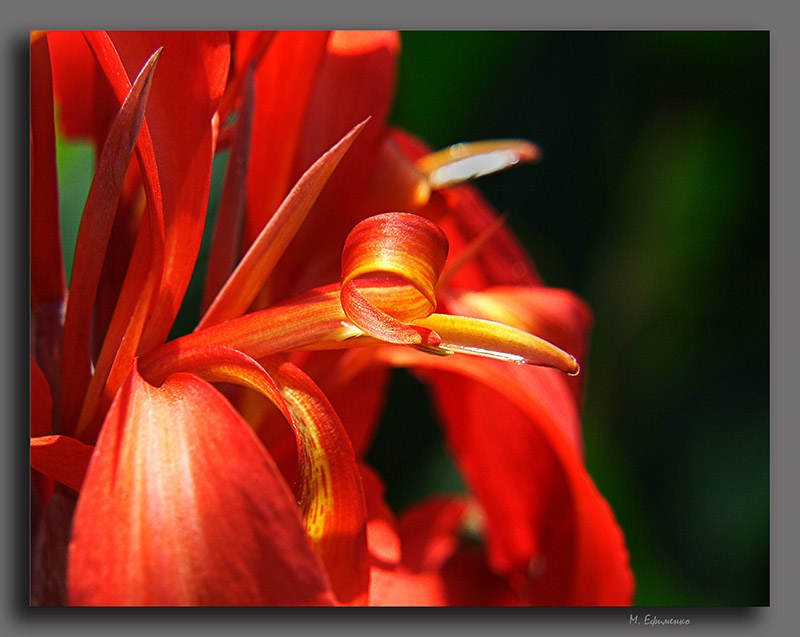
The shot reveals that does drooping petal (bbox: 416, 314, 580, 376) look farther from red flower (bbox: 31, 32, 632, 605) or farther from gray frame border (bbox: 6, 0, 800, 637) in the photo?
gray frame border (bbox: 6, 0, 800, 637)

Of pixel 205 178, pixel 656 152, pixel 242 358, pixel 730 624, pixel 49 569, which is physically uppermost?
pixel 656 152

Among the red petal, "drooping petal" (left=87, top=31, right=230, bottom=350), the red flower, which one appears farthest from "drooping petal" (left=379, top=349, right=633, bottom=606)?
"drooping petal" (left=87, top=31, right=230, bottom=350)

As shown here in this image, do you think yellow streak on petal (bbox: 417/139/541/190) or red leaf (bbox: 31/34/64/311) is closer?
red leaf (bbox: 31/34/64/311)

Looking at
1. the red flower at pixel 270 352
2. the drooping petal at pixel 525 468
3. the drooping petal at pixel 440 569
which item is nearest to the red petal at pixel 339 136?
the red flower at pixel 270 352

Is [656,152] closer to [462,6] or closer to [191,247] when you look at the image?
[462,6]

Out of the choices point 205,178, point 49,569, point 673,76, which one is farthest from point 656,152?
point 49,569

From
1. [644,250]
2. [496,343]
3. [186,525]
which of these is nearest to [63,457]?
[186,525]
